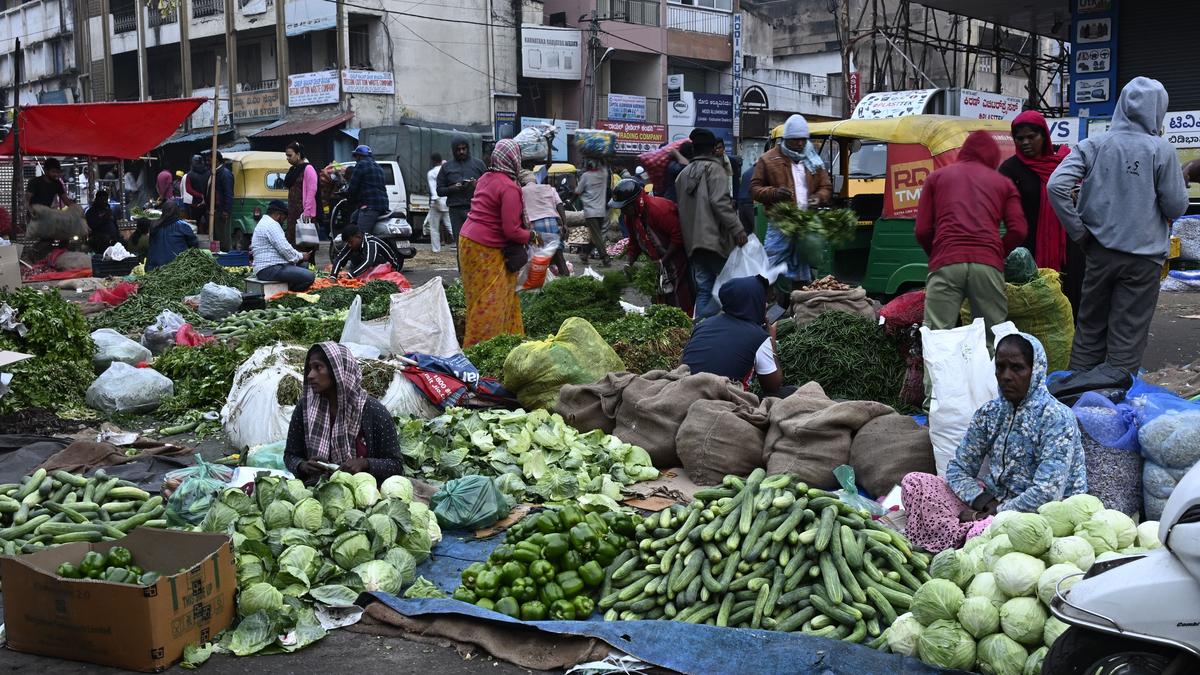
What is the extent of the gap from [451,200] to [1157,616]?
13.6 m

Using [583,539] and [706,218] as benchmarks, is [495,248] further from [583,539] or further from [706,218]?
[583,539]

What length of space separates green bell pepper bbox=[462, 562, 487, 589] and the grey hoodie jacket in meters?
4.34

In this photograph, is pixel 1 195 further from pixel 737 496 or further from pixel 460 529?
→ pixel 737 496

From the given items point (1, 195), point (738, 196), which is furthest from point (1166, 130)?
point (1, 195)

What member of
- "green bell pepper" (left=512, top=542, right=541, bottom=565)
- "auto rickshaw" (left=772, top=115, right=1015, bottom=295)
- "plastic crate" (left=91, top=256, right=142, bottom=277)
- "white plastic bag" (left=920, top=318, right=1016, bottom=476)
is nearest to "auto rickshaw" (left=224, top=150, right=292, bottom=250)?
"plastic crate" (left=91, top=256, right=142, bottom=277)

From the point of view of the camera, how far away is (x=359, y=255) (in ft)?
43.4

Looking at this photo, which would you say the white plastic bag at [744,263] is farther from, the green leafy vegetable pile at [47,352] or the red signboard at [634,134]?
the red signboard at [634,134]

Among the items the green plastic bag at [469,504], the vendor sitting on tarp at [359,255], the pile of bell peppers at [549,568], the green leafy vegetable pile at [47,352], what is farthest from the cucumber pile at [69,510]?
the vendor sitting on tarp at [359,255]

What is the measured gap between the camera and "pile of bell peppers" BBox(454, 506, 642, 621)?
176 inches

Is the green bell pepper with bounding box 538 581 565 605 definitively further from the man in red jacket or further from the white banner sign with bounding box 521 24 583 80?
the white banner sign with bounding box 521 24 583 80

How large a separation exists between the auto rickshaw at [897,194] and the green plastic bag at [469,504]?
5.18 metres

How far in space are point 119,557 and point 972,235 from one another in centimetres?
508

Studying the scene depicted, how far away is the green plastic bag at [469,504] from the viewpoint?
541 cm

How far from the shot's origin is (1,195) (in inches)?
677
